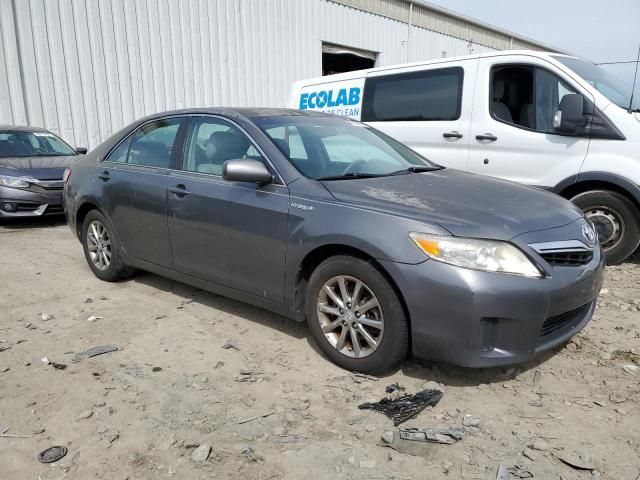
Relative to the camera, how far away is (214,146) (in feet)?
12.4

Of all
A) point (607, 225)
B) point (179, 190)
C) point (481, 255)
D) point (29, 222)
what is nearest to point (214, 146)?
point (179, 190)

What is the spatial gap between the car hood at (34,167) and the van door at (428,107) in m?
4.77

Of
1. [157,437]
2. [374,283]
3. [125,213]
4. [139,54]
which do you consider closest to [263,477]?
[157,437]

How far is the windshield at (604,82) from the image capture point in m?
5.01

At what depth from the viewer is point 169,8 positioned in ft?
37.1

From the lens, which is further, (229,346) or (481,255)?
(229,346)

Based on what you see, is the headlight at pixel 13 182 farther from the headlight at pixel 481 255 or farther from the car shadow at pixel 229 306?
the headlight at pixel 481 255

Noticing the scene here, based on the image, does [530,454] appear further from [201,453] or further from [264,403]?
[201,453]

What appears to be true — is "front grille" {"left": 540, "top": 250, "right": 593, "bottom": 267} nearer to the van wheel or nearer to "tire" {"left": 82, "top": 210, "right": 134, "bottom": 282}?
the van wheel

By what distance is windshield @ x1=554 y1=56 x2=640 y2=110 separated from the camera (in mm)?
5013

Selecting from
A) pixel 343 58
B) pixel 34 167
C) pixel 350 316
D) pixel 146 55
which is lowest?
pixel 350 316

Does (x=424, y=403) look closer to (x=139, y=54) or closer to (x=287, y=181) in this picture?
(x=287, y=181)

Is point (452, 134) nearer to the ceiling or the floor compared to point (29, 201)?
nearer to the ceiling

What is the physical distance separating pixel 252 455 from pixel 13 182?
6729 millimetres
